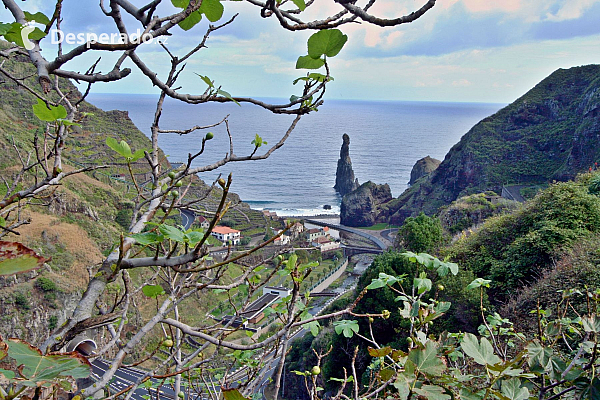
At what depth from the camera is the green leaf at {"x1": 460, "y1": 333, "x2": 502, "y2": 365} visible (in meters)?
1.48

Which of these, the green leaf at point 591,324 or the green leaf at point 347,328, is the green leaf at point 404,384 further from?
the green leaf at point 591,324

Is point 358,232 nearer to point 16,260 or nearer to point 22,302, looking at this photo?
point 22,302

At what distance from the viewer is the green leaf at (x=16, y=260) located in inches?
28.5

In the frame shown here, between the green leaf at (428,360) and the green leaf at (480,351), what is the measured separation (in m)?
0.16

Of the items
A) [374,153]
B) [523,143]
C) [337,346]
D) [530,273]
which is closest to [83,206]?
[337,346]

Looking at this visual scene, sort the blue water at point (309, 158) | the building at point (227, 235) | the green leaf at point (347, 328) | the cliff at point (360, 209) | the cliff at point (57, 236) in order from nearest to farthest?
1. the building at point (227, 235)
2. the green leaf at point (347, 328)
3. the cliff at point (57, 236)
4. the cliff at point (360, 209)
5. the blue water at point (309, 158)

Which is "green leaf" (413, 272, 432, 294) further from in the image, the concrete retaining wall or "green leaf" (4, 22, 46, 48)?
the concrete retaining wall

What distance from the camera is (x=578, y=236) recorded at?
→ 11.6 meters

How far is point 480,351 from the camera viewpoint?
152 centimetres

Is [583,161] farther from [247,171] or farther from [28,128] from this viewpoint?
[247,171]

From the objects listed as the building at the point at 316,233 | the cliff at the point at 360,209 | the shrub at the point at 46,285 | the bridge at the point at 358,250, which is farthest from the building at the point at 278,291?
the cliff at the point at 360,209

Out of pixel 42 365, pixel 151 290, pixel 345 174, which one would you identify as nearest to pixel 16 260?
pixel 42 365

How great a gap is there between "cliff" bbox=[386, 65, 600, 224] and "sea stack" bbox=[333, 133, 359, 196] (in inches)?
766

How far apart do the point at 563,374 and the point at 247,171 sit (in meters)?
89.2
